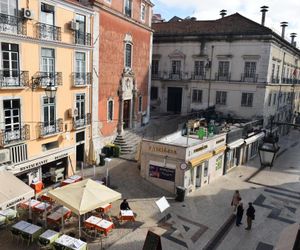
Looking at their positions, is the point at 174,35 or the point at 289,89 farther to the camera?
the point at 289,89

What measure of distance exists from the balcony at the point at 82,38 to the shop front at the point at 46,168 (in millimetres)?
7368

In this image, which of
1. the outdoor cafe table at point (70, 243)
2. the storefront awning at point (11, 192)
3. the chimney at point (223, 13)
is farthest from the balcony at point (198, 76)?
the outdoor cafe table at point (70, 243)

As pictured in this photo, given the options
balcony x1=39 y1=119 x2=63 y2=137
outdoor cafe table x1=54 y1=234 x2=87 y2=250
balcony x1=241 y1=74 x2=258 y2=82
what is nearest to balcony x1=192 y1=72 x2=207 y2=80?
balcony x1=241 y1=74 x2=258 y2=82

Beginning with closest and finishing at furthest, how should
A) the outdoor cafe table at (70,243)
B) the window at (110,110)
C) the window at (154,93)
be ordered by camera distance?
1. the outdoor cafe table at (70,243)
2. the window at (110,110)
3. the window at (154,93)

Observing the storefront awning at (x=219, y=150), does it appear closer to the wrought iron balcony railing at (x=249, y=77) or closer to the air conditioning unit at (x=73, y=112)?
the air conditioning unit at (x=73, y=112)

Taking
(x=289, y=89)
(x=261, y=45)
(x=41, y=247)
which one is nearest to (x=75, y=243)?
(x=41, y=247)

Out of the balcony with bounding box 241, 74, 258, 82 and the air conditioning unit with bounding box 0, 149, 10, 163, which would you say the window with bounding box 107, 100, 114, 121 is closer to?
the air conditioning unit with bounding box 0, 149, 10, 163

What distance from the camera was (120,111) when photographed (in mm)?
26062

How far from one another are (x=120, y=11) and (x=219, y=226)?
718 inches

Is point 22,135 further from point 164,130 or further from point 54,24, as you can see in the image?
point 164,130

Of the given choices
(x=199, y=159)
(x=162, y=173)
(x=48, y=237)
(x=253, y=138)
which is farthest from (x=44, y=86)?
(x=253, y=138)

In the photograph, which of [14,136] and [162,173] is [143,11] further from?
[14,136]

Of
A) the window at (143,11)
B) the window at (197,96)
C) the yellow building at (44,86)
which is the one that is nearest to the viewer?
the yellow building at (44,86)

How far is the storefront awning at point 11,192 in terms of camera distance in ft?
39.6
